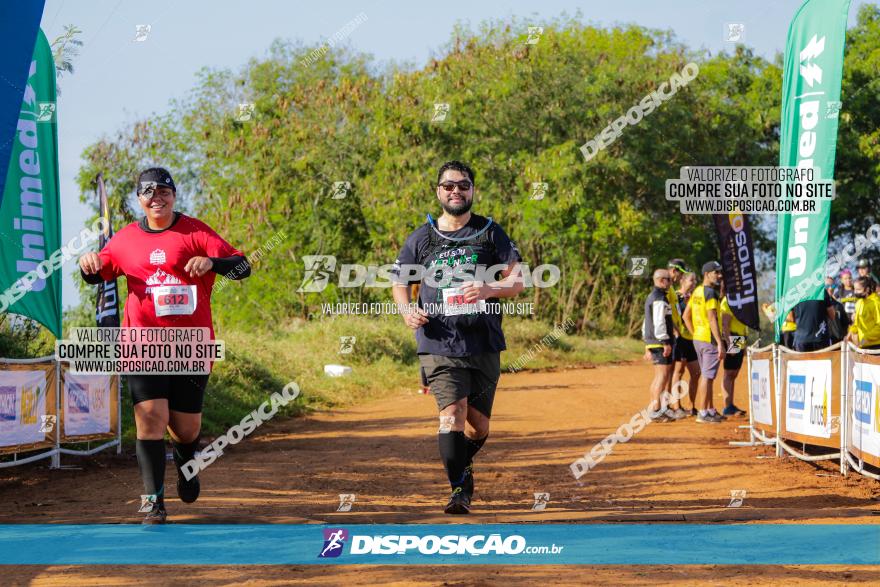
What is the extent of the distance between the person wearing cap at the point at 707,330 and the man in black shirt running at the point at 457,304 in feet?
25.0

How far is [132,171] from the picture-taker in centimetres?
3469

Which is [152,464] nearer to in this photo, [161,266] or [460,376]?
[161,266]

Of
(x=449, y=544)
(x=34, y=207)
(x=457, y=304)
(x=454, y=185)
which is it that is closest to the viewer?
(x=449, y=544)

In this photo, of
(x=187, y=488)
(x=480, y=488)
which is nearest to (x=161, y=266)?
(x=187, y=488)

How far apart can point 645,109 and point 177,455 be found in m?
32.2

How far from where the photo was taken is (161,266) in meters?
6.81

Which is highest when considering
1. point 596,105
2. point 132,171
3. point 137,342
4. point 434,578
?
point 596,105

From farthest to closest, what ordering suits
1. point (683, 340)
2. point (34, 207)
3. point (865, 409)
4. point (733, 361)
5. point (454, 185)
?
point (683, 340)
point (733, 361)
point (34, 207)
point (865, 409)
point (454, 185)

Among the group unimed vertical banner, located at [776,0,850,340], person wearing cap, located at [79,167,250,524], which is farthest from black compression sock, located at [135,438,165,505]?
unimed vertical banner, located at [776,0,850,340]

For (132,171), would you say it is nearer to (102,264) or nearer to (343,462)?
(343,462)

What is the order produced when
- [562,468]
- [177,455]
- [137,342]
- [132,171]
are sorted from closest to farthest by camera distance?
[137,342], [177,455], [562,468], [132,171]

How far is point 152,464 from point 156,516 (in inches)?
15.5

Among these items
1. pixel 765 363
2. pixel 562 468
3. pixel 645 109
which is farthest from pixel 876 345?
pixel 645 109

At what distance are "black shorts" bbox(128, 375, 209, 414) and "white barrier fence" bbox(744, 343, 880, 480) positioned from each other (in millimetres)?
5202
